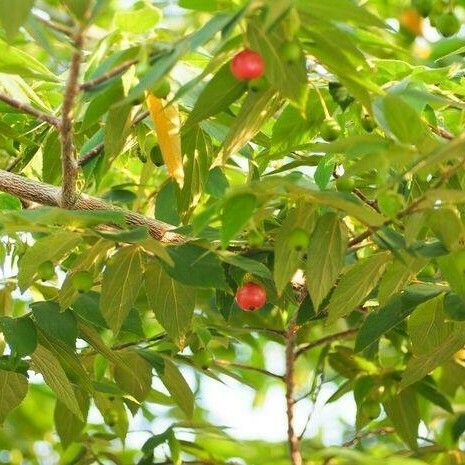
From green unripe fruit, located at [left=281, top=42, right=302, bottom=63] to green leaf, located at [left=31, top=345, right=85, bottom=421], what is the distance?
1.99ft

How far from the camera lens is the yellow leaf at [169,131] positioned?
1.49 metres

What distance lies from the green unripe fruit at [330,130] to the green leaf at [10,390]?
553mm

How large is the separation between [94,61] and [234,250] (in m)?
0.35

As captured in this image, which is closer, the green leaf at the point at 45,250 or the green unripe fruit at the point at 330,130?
the green leaf at the point at 45,250

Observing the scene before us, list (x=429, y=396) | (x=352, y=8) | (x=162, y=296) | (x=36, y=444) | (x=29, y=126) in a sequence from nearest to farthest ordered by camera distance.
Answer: (x=352, y=8), (x=162, y=296), (x=29, y=126), (x=429, y=396), (x=36, y=444)

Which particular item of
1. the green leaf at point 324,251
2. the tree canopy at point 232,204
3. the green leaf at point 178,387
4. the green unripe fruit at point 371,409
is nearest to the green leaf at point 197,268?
the tree canopy at point 232,204

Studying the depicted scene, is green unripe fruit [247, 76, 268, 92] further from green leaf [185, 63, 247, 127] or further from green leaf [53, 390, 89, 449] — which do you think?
green leaf [53, 390, 89, 449]

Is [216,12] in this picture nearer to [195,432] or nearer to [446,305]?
[446,305]

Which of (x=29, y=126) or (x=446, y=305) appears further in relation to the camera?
(x=29, y=126)

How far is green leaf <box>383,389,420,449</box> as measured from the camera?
6.51 ft

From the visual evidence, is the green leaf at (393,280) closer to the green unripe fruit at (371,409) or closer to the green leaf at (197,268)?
the green leaf at (197,268)

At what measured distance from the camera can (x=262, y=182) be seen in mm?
1270

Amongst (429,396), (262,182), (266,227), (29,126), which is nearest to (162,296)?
(266,227)

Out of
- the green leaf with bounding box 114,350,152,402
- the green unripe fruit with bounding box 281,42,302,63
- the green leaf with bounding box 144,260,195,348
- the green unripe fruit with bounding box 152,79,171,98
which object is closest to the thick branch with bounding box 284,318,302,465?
the green leaf with bounding box 114,350,152,402
